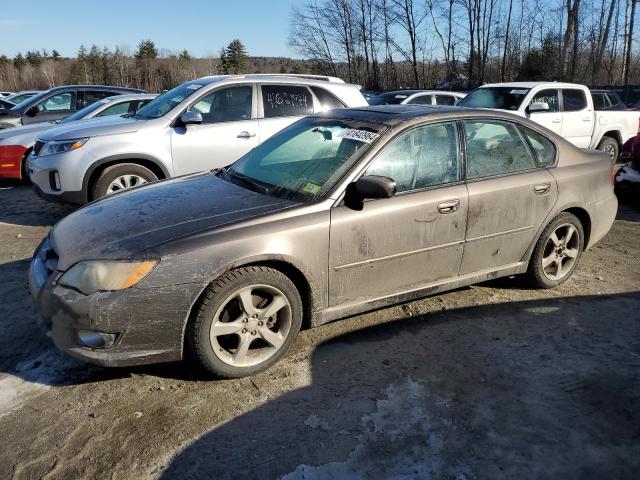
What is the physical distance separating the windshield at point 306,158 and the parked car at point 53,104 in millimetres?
7963

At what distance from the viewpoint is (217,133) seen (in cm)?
638

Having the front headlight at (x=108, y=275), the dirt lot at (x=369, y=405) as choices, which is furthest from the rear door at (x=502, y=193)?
the front headlight at (x=108, y=275)

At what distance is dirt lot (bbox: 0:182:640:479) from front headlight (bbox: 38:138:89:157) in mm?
2620

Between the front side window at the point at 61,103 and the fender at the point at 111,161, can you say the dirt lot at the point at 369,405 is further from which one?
the front side window at the point at 61,103

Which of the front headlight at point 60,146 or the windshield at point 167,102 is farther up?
the windshield at point 167,102

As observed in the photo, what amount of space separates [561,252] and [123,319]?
138 inches

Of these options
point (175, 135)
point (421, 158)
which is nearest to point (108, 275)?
point (421, 158)

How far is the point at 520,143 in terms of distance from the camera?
13.5 ft

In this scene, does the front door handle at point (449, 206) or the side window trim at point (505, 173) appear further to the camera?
the side window trim at point (505, 173)

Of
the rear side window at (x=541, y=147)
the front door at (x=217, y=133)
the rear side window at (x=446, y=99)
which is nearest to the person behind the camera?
the rear side window at (x=541, y=147)

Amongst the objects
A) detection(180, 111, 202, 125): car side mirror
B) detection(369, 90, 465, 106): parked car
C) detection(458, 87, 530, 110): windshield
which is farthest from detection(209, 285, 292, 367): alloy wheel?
detection(369, 90, 465, 106): parked car

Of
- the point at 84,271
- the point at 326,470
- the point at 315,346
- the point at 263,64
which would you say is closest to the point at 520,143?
the point at 315,346

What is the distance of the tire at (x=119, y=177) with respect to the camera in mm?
6035

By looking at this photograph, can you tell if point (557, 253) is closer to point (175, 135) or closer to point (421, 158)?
point (421, 158)
